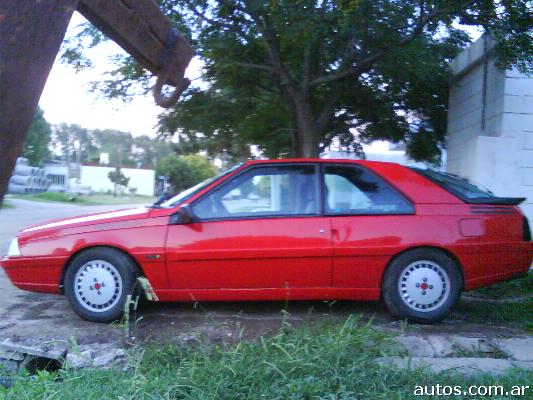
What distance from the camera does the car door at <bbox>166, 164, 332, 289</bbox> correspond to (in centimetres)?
521

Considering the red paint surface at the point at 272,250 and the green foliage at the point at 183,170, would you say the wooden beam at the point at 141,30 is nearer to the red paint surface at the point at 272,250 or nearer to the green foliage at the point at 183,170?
the red paint surface at the point at 272,250

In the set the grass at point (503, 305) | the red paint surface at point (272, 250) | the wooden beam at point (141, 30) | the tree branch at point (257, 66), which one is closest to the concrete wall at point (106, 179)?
the tree branch at point (257, 66)

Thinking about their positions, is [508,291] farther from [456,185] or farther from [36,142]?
[36,142]

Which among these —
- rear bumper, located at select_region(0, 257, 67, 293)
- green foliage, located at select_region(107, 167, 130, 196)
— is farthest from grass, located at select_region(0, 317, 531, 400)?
green foliage, located at select_region(107, 167, 130, 196)

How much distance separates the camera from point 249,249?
17.1ft

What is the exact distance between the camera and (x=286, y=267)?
5227 mm

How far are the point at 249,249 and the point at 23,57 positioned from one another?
11.1ft

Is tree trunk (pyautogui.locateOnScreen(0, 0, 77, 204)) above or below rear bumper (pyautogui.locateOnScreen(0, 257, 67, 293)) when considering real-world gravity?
above

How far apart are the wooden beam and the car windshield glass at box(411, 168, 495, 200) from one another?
10.4 ft

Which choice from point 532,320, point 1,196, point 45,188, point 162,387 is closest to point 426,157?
point 532,320

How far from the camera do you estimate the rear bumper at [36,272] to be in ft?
17.5

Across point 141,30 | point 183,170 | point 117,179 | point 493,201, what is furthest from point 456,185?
point 117,179

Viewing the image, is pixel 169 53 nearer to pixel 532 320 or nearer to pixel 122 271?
pixel 122 271

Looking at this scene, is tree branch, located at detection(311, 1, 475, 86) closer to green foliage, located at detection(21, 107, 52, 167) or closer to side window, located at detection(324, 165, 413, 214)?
side window, located at detection(324, 165, 413, 214)
